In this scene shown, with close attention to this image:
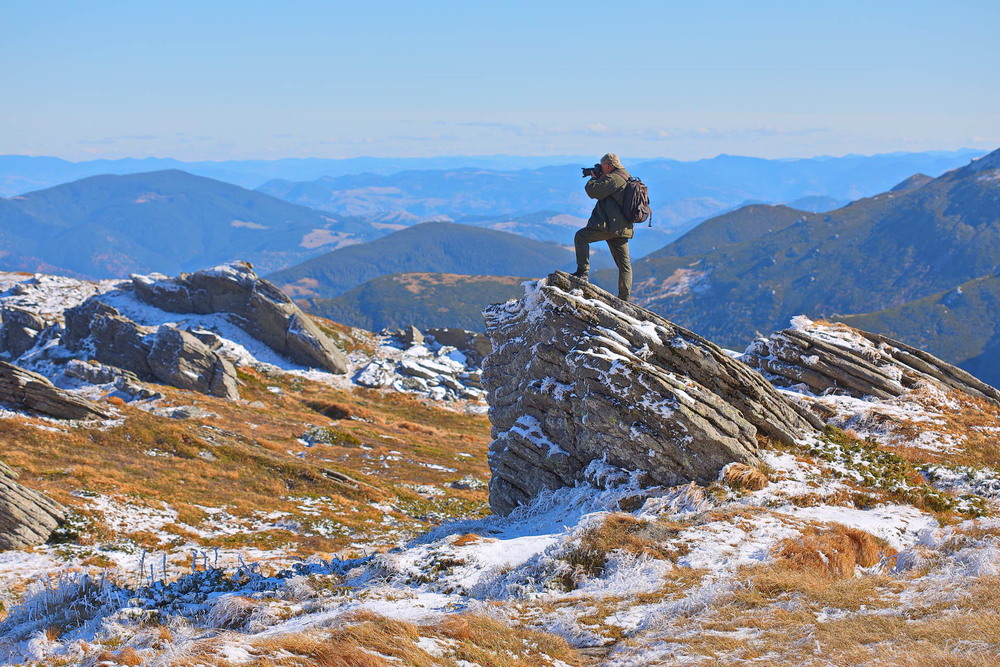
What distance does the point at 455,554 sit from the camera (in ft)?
54.6

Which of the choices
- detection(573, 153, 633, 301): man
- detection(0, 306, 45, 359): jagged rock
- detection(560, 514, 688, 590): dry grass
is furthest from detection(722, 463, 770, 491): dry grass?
detection(0, 306, 45, 359): jagged rock

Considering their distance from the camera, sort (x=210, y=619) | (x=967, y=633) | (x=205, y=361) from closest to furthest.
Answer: (x=967, y=633)
(x=210, y=619)
(x=205, y=361)

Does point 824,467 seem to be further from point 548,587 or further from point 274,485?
point 274,485

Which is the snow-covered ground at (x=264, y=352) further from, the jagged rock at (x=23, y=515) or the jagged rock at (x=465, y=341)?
the jagged rock at (x=23, y=515)

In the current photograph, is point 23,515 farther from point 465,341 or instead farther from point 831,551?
point 465,341

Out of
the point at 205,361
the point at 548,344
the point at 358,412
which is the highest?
the point at 548,344

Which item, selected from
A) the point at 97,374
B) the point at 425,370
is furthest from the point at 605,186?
the point at 425,370

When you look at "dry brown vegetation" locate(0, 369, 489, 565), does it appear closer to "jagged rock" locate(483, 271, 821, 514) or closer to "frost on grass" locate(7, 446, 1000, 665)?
"frost on grass" locate(7, 446, 1000, 665)

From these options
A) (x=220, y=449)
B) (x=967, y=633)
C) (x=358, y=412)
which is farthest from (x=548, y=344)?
(x=358, y=412)

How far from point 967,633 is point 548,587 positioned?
8075 millimetres

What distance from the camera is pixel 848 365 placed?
29.5m

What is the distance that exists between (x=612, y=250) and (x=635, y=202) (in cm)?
193

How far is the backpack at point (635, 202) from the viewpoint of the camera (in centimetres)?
2152

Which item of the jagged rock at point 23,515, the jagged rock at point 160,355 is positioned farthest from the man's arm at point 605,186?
the jagged rock at point 160,355
